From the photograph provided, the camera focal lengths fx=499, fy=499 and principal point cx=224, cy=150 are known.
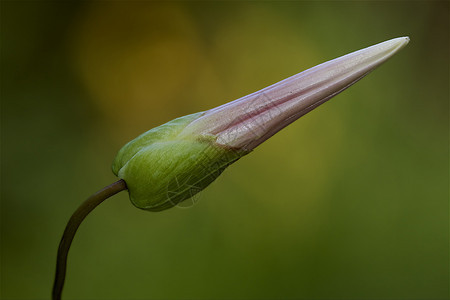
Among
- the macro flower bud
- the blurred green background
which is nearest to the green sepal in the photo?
the macro flower bud

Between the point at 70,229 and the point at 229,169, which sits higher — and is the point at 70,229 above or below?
above

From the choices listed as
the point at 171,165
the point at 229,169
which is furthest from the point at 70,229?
the point at 229,169

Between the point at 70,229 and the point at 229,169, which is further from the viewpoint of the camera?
the point at 229,169

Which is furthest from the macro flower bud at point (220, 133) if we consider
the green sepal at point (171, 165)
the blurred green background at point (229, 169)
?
the blurred green background at point (229, 169)

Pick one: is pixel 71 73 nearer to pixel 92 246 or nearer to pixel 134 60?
pixel 134 60

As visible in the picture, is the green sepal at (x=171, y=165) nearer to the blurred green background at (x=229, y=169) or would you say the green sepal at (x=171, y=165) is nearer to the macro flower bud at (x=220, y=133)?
the macro flower bud at (x=220, y=133)

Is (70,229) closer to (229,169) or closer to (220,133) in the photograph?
(220,133)
